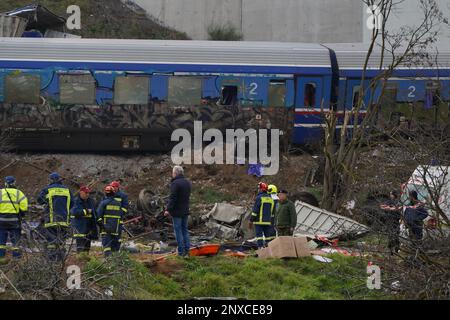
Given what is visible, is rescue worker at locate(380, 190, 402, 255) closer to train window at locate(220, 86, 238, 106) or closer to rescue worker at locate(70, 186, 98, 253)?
rescue worker at locate(70, 186, 98, 253)

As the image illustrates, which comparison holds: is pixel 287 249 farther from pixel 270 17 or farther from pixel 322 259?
pixel 270 17

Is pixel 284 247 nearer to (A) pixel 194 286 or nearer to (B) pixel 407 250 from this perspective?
(A) pixel 194 286

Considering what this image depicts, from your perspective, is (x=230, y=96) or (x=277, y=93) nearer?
(x=230, y=96)

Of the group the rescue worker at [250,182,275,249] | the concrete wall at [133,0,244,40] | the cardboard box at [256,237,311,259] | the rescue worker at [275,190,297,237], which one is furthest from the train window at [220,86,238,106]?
the concrete wall at [133,0,244,40]

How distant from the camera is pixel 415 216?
491 inches

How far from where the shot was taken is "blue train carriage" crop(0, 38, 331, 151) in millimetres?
23297

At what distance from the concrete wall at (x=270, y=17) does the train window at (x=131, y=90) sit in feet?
62.3

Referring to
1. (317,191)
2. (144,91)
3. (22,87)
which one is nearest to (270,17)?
(144,91)

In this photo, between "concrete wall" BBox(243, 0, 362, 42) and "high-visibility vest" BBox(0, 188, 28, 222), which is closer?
"high-visibility vest" BBox(0, 188, 28, 222)

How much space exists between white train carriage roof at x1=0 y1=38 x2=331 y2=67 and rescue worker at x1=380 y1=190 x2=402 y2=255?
11.1 m

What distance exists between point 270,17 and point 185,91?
22.0 metres

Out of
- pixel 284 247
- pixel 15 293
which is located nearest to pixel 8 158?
pixel 284 247

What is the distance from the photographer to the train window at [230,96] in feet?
77.9
